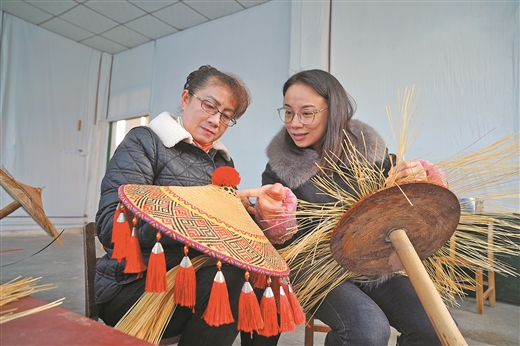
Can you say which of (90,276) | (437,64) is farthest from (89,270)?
(437,64)

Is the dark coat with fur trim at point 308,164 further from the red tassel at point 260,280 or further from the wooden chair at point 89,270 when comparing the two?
the wooden chair at point 89,270

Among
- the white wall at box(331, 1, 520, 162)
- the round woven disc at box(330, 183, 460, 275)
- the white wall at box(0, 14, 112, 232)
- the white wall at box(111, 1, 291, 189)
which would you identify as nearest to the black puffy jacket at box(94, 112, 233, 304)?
the round woven disc at box(330, 183, 460, 275)

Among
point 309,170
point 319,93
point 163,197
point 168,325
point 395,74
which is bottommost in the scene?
point 168,325

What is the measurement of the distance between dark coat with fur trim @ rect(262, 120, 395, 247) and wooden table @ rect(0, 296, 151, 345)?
81 centimetres

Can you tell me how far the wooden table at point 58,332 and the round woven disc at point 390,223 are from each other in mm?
514

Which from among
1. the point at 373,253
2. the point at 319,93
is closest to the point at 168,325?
the point at 373,253

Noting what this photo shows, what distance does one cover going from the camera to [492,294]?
2746 millimetres

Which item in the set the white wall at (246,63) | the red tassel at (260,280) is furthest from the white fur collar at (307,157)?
the white wall at (246,63)

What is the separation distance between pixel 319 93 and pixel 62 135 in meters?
5.83

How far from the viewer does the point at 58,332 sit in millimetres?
439

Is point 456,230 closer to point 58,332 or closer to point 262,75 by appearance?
point 58,332

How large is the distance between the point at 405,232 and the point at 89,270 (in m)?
1.00

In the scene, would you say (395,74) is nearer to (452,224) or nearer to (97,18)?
(452,224)

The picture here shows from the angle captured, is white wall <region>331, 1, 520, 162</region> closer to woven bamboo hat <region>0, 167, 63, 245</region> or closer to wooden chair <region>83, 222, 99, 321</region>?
wooden chair <region>83, 222, 99, 321</region>
